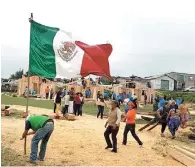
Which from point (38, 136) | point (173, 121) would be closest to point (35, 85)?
point (173, 121)

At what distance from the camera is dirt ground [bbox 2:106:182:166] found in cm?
1152

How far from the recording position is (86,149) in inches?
513

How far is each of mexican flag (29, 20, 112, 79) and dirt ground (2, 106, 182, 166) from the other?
2313 mm

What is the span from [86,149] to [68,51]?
326 centimetres

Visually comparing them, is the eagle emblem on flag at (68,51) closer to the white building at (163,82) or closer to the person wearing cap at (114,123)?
the person wearing cap at (114,123)

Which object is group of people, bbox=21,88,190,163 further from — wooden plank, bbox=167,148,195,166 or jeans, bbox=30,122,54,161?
wooden plank, bbox=167,148,195,166

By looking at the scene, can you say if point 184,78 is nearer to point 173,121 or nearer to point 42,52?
point 173,121

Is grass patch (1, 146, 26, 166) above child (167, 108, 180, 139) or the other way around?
the other way around

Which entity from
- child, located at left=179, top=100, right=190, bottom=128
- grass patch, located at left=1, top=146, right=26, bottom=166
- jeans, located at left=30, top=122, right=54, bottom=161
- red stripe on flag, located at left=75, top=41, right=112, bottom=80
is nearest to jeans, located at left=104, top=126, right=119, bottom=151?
red stripe on flag, located at left=75, top=41, right=112, bottom=80

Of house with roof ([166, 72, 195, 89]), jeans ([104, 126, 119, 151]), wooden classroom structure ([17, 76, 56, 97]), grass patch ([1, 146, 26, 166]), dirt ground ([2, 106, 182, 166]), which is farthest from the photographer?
house with roof ([166, 72, 195, 89])

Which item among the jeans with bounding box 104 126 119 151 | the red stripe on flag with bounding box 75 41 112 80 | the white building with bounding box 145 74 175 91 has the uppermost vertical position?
the white building with bounding box 145 74 175 91

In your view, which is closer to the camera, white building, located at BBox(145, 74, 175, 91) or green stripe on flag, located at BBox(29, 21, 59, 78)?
green stripe on flag, located at BBox(29, 21, 59, 78)

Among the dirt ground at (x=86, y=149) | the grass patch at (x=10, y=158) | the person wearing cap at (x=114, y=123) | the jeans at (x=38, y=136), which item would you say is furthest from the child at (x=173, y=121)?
the jeans at (x=38, y=136)

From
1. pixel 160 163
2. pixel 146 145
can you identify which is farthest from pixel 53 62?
pixel 146 145
